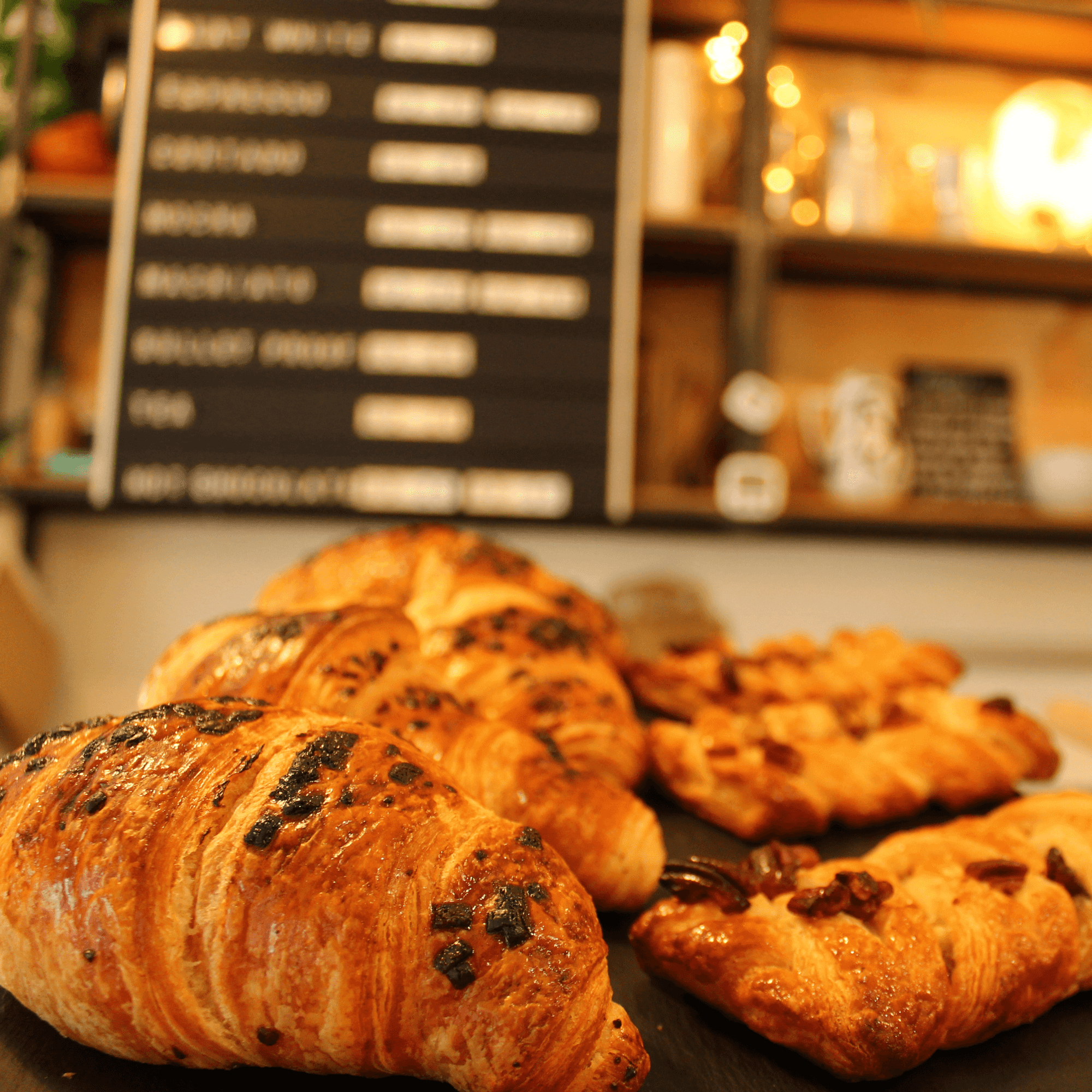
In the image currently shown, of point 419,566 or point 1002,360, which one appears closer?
point 419,566

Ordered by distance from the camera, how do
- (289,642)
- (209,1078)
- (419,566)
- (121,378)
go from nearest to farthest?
1. (209,1078)
2. (289,642)
3. (419,566)
4. (121,378)

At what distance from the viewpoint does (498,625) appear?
102 cm

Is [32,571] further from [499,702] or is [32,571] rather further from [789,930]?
[789,930]

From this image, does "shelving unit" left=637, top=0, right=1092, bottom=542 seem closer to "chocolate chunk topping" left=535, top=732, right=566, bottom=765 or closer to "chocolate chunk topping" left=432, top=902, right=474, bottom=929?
"chocolate chunk topping" left=535, top=732, right=566, bottom=765

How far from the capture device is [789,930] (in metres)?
0.62

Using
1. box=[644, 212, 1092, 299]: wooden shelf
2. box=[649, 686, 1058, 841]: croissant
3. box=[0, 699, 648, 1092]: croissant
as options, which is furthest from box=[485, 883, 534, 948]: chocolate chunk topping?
box=[644, 212, 1092, 299]: wooden shelf

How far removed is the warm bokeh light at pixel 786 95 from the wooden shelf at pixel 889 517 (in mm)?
1162

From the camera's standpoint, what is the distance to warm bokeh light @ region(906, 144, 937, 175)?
7.06 ft

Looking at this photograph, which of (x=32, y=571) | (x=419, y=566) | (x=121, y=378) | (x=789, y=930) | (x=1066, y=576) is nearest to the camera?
(x=789, y=930)

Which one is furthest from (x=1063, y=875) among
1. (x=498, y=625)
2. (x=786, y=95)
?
(x=786, y=95)

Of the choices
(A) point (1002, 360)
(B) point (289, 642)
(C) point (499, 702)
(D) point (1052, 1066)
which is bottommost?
(D) point (1052, 1066)

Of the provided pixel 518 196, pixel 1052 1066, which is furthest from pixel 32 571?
pixel 1052 1066

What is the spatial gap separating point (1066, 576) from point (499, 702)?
6.93ft

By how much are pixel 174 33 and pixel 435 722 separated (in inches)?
78.7
